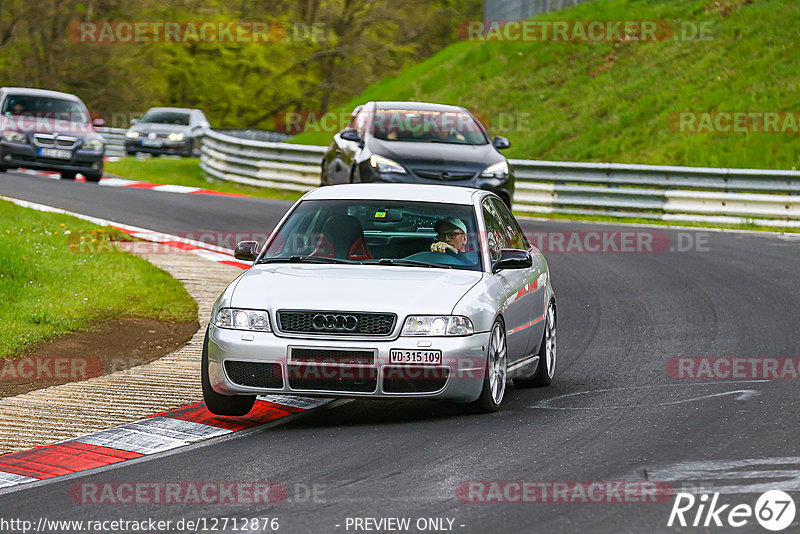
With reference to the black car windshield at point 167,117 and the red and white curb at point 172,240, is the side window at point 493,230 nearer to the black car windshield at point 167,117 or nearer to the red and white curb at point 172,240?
the red and white curb at point 172,240

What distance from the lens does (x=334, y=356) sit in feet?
25.8

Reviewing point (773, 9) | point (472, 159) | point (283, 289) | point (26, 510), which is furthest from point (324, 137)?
point (26, 510)

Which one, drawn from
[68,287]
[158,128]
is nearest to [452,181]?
[68,287]

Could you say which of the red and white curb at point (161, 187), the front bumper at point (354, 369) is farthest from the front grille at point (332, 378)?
the red and white curb at point (161, 187)

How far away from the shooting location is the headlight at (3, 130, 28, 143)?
2659 centimetres

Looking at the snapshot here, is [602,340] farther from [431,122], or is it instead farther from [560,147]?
[560,147]

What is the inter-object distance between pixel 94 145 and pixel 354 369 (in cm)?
2069

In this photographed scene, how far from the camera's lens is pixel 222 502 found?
244 inches

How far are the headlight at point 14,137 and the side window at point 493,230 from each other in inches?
737

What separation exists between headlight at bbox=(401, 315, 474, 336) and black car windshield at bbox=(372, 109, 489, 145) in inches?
414

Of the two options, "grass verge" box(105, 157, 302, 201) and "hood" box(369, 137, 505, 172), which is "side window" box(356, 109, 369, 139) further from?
"grass verge" box(105, 157, 302, 201)

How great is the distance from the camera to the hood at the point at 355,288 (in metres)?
7.97

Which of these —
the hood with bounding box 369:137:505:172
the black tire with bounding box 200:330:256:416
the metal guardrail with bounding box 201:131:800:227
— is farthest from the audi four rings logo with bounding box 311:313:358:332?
the metal guardrail with bounding box 201:131:800:227

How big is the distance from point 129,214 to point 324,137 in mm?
14520
